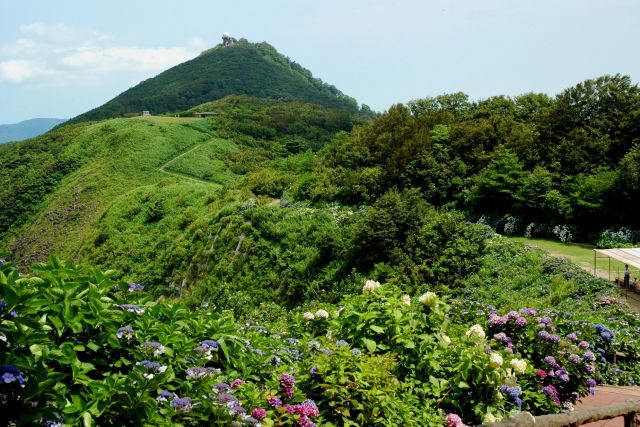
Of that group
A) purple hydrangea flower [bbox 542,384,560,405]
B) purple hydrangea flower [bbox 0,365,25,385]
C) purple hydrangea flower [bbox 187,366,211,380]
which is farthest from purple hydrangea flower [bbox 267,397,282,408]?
purple hydrangea flower [bbox 542,384,560,405]

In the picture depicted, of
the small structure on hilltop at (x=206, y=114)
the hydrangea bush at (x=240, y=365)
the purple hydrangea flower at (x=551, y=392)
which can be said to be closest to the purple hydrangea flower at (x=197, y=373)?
the hydrangea bush at (x=240, y=365)

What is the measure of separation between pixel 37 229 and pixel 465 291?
46282 mm

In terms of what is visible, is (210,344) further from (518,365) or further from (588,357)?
(588,357)

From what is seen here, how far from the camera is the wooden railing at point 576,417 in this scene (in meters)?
2.96

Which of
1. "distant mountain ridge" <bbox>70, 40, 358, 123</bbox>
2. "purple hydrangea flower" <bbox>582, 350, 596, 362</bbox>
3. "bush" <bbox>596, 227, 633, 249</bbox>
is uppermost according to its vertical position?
"distant mountain ridge" <bbox>70, 40, 358, 123</bbox>

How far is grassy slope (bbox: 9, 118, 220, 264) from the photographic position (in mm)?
43625

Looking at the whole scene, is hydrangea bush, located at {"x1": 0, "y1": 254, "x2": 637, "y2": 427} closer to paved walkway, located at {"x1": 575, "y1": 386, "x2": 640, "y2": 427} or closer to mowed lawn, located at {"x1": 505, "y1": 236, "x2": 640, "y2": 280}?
paved walkway, located at {"x1": 575, "y1": 386, "x2": 640, "y2": 427}

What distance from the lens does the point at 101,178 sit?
50.6 m

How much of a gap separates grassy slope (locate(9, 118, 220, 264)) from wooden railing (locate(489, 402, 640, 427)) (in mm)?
36785

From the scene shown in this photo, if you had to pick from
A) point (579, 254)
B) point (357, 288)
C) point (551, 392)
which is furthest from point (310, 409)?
point (579, 254)

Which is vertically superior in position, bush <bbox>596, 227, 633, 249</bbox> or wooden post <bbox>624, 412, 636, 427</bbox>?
wooden post <bbox>624, 412, 636, 427</bbox>

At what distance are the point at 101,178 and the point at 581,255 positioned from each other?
46798 mm

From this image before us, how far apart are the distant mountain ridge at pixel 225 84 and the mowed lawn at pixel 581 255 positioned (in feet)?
340

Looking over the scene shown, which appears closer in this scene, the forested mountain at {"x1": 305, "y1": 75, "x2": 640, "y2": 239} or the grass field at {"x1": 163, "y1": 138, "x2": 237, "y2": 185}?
the forested mountain at {"x1": 305, "y1": 75, "x2": 640, "y2": 239}
